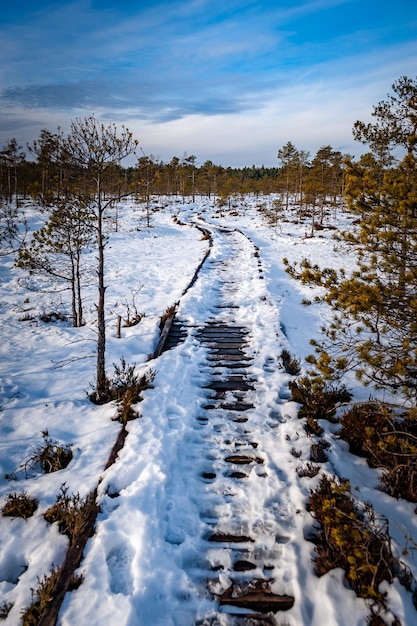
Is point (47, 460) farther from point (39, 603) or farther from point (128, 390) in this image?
point (39, 603)

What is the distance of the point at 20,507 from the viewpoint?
3.89 m

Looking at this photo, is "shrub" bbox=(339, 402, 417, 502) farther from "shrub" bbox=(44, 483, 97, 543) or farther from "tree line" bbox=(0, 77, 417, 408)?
"shrub" bbox=(44, 483, 97, 543)

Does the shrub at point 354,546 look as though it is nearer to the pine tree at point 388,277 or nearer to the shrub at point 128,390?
Result: the pine tree at point 388,277

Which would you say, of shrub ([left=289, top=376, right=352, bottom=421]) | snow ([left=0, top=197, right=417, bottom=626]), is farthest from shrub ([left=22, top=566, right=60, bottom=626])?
shrub ([left=289, top=376, right=352, bottom=421])

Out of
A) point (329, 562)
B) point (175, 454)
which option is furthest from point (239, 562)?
point (175, 454)

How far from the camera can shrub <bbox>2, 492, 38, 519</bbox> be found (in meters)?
3.89

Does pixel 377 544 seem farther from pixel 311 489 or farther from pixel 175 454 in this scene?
pixel 175 454

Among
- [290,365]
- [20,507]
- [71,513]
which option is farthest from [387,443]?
[20,507]

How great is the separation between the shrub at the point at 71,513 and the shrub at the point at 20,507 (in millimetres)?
239

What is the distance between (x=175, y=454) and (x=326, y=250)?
21560mm

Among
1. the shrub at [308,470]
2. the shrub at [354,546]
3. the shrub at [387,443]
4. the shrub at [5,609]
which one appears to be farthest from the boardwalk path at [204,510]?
the shrub at [387,443]

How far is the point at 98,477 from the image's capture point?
4.27 metres

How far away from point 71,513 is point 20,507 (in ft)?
2.78

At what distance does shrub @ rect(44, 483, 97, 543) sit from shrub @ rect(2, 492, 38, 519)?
0.24 metres
